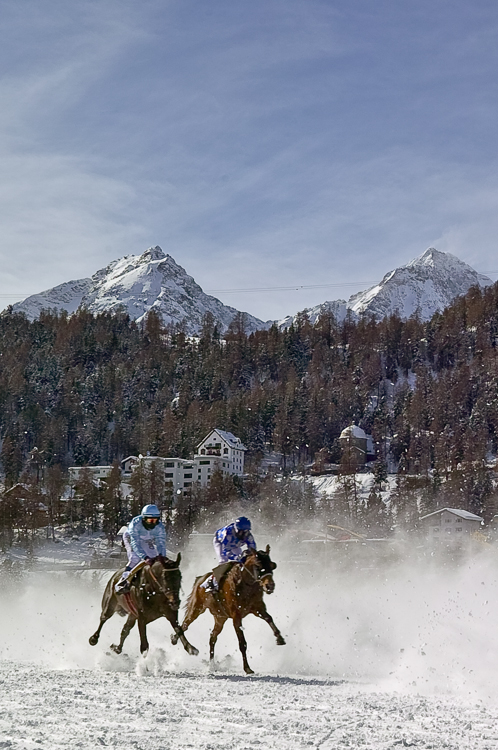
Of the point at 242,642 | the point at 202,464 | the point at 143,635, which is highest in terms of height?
the point at 202,464

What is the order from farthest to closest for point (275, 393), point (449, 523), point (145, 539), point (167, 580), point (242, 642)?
point (275, 393) → point (449, 523) → point (145, 539) → point (242, 642) → point (167, 580)

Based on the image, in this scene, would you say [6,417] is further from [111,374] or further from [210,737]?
[210,737]

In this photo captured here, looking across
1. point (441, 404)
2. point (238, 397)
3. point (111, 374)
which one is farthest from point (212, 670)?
point (111, 374)

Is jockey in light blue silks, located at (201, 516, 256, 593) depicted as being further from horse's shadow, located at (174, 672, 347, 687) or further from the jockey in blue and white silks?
horse's shadow, located at (174, 672, 347, 687)

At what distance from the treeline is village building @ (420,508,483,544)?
53.7 feet

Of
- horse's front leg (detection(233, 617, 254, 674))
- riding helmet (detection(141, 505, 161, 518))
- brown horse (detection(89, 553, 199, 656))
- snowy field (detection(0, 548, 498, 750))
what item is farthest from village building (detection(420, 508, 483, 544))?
brown horse (detection(89, 553, 199, 656))

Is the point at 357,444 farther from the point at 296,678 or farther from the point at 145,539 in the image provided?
the point at 296,678

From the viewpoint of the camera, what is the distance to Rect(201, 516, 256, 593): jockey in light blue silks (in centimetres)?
1961

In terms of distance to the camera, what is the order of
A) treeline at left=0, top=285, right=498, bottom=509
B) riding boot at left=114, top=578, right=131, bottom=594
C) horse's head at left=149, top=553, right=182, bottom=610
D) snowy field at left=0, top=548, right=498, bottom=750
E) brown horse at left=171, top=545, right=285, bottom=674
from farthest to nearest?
treeline at left=0, top=285, right=498, bottom=509, riding boot at left=114, top=578, right=131, bottom=594, brown horse at left=171, top=545, right=285, bottom=674, horse's head at left=149, top=553, right=182, bottom=610, snowy field at left=0, top=548, right=498, bottom=750

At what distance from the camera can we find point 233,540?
65.0 ft

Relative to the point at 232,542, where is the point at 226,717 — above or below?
below

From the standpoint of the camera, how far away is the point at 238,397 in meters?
159

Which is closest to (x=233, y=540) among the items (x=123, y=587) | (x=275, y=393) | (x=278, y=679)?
(x=123, y=587)

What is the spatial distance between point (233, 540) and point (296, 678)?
3613 millimetres
